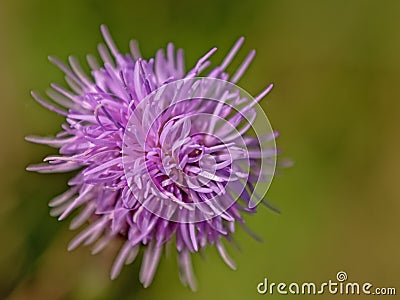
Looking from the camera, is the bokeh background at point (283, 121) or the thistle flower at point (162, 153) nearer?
the thistle flower at point (162, 153)

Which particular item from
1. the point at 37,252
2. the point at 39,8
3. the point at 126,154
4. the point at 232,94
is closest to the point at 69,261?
the point at 37,252

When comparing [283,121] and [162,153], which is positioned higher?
[283,121]

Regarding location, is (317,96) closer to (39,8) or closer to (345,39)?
(345,39)

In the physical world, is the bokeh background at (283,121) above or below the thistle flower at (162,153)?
above

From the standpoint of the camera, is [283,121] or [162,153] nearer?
[162,153]
